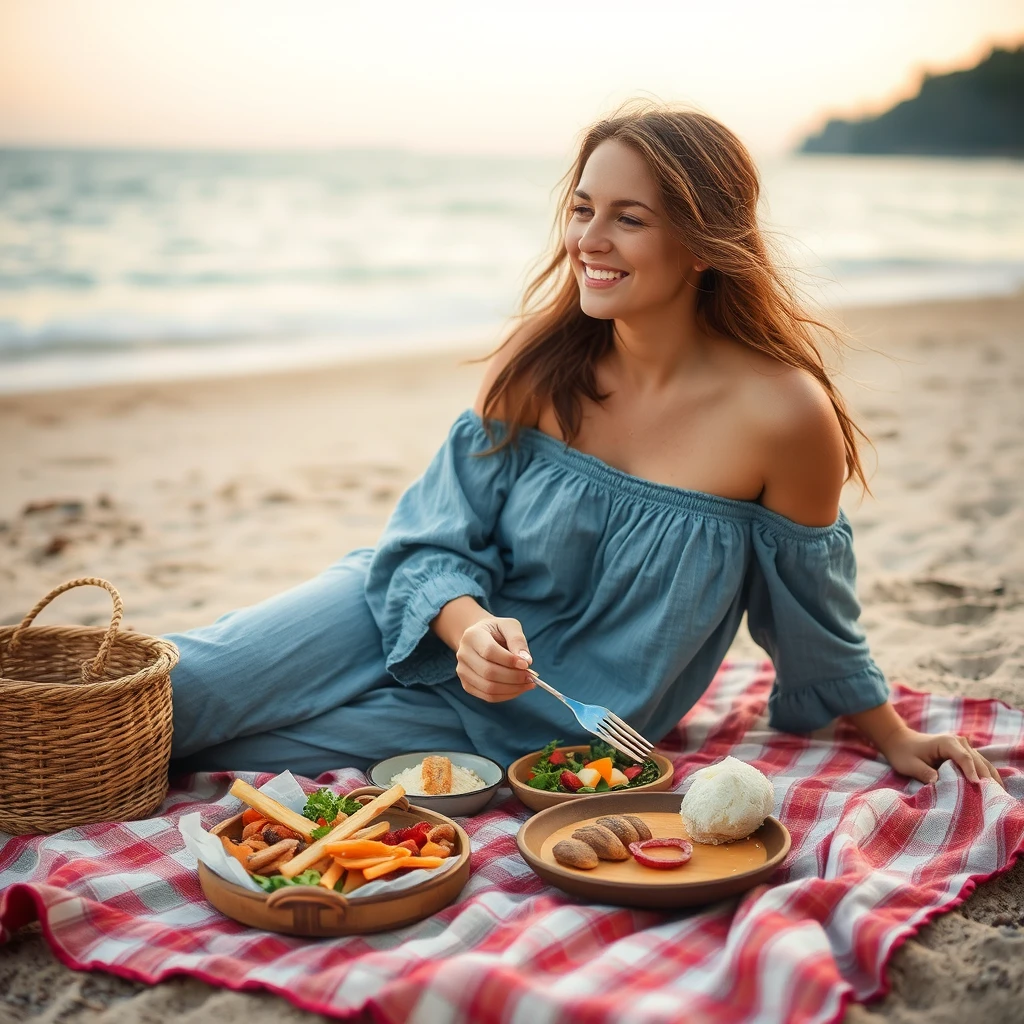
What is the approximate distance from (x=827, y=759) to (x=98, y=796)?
197cm

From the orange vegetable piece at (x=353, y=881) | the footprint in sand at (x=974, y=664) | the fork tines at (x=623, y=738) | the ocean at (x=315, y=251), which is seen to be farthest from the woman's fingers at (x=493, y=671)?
the footprint in sand at (x=974, y=664)

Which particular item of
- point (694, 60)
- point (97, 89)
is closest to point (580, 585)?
point (694, 60)

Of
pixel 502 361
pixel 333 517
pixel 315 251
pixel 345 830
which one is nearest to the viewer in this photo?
pixel 345 830

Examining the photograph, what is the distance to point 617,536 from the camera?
3.12 m

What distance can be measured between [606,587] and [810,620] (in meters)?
0.58

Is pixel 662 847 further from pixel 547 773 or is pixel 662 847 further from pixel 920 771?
pixel 920 771

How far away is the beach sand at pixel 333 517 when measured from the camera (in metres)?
2.17

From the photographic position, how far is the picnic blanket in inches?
77.6

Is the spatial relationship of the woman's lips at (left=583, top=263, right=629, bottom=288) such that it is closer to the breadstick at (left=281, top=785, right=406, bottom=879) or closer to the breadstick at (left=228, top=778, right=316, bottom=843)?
the breadstick at (left=281, top=785, right=406, bottom=879)

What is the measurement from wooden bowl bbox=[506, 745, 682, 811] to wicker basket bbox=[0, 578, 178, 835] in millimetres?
897

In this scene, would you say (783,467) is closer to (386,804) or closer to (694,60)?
(386,804)

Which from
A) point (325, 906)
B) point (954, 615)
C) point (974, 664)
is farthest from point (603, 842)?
point (954, 615)

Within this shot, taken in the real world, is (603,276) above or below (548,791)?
above

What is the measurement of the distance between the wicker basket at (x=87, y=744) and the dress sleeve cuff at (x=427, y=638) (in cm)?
61
